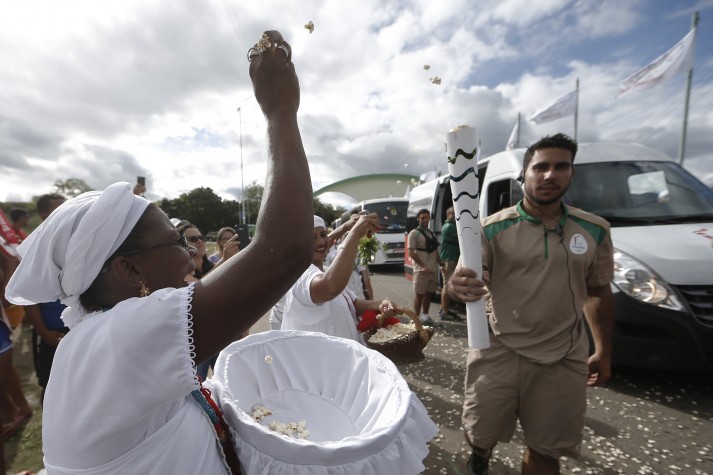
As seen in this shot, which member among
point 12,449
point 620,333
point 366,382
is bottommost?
point 12,449

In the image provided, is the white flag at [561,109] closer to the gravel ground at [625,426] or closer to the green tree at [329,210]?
the gravel ground at [625,426]

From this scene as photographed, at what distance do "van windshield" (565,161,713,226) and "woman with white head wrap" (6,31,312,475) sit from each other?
4.36m

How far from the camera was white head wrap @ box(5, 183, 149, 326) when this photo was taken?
0.98 meters

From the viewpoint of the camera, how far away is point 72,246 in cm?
97

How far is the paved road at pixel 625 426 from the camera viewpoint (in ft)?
9.16

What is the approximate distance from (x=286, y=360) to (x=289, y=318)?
84 centimetres

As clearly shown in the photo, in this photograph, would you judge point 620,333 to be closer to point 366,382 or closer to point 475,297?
point 475,297

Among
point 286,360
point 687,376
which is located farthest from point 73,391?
point 687,376

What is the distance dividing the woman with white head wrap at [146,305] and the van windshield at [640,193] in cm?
436

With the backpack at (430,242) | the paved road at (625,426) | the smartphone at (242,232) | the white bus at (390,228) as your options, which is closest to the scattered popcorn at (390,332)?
the paved road at (625,426)

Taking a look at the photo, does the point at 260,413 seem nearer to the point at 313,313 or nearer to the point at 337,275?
the point at 337,275

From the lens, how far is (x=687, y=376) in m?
4.01

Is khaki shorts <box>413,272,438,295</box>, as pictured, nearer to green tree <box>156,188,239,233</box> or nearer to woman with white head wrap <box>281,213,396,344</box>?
woman with white head wrap <box>281,213,396,344</box>

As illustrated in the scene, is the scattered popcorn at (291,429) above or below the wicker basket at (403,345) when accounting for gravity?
above
